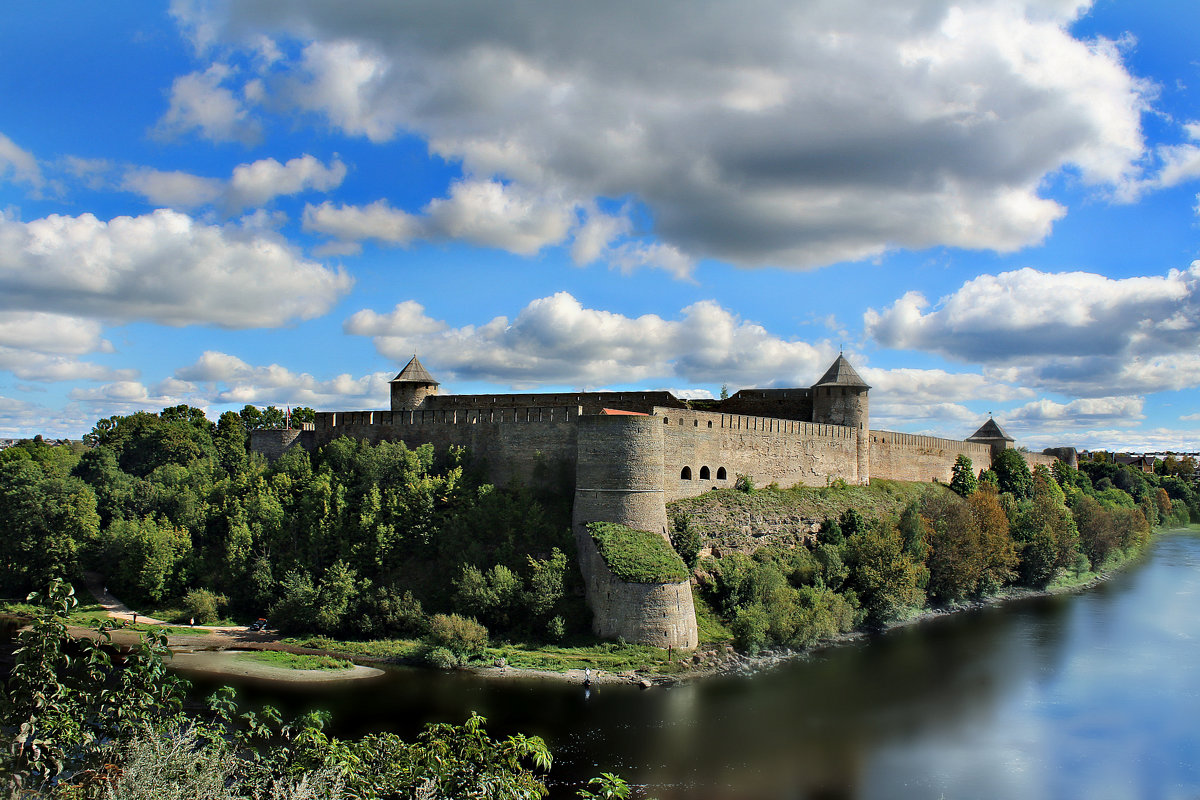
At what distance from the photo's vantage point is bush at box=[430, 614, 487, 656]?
2022 centimetres

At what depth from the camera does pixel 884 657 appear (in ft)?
72.2

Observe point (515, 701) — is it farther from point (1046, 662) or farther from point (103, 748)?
point (1046, 662)

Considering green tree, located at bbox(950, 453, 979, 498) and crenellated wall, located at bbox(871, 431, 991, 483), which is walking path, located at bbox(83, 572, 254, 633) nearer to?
crenellated wall, located at bbox(871, 431, 991, 483)

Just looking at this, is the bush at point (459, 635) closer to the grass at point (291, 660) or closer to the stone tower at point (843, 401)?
the grass at point (291, 660)

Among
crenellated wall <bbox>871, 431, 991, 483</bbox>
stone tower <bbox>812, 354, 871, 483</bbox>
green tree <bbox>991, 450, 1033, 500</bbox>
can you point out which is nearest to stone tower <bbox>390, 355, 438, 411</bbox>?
stone tower <bbox>812, 354, 871, 483</bbox>

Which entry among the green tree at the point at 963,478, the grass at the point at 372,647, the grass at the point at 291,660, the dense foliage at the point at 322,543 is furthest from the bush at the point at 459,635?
the green tree at the point at 963,478

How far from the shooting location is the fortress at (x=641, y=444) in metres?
21.0

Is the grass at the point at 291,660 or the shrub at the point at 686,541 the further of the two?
the shrub at the point at 686,541

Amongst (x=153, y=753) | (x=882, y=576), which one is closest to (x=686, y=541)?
(x=882, y=576)

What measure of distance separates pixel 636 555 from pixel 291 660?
8.79 m

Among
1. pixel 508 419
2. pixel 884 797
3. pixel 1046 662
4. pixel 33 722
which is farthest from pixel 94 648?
pixel 1046 662

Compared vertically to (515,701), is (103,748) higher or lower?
higher

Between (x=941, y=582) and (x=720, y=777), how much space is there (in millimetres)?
17395

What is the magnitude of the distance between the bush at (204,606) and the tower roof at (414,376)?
34.0ft
